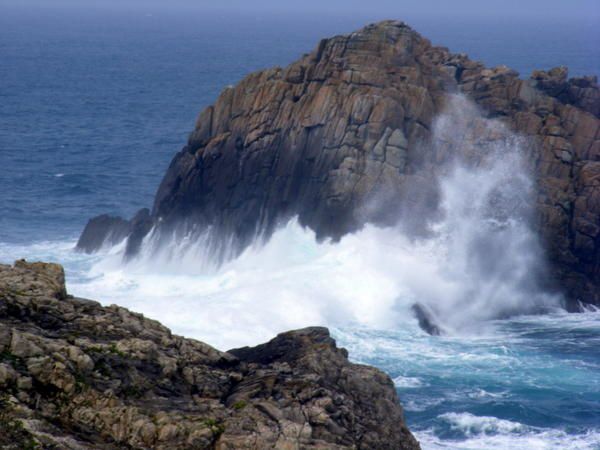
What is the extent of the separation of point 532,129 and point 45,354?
50.4 m

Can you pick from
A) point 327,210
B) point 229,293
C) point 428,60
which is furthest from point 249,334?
point 428,60

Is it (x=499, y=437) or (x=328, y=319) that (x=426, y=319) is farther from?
(x=499, y=437)

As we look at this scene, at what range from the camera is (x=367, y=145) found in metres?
74.3

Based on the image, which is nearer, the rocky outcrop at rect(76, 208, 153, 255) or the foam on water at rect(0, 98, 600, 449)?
the foam on water at rect(0, 98, 600, 449)

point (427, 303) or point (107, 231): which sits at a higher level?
point (107, 231)

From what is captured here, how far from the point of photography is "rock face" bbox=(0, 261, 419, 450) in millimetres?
30375

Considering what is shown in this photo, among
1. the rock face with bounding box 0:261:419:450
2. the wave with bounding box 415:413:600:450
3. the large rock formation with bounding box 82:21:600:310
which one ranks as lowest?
the wave with bounding box 415:413:600:450

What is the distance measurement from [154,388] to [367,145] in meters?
43.7

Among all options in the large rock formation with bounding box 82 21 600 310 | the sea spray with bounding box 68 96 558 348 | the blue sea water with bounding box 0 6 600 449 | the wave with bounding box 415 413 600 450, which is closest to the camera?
the wave with bounding box 415 413 600 450

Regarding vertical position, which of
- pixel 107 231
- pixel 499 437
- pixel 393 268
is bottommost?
pixel 499 437

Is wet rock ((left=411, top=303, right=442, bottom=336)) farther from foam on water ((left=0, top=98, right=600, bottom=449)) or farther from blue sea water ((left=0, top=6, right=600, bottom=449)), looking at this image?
blue sea water ((left=0, top=6, right=600, bottom=449))

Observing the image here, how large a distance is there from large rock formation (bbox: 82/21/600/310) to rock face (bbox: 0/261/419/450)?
36520 millimetres

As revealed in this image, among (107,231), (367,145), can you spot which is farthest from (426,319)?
(107,231)

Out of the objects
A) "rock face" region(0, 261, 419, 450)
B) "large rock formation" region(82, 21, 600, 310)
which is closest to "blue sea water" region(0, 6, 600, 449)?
"large rock formation" region(82, 21, 600, 310)
